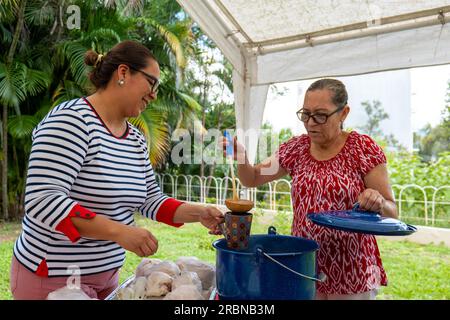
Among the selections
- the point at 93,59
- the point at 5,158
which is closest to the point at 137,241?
the point at 93,59

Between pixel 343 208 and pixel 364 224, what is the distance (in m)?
0.42

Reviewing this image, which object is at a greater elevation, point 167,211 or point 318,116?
point 318,116

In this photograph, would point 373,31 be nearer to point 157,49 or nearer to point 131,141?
point 131,141

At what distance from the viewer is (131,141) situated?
1.50m

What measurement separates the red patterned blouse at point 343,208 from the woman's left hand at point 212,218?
40cm

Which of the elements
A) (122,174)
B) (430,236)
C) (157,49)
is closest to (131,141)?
(122,174)

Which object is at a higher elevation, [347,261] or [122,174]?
[122,174]

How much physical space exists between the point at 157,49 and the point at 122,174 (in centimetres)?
771

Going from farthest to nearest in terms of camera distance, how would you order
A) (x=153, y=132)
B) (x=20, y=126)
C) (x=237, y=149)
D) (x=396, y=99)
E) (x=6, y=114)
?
(x=396, y=99) → (x=153, y=132) → (x=6, y=114) → (x=20, y=126) → (x=237, y=149)

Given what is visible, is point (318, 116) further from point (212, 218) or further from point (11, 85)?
point (11, 85)

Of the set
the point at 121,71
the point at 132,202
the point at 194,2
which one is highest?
the point at 194,2

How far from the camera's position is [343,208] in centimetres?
162

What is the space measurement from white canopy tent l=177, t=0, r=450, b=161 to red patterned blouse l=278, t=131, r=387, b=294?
37.4 inches

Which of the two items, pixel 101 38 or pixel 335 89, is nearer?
pixel 335 89
